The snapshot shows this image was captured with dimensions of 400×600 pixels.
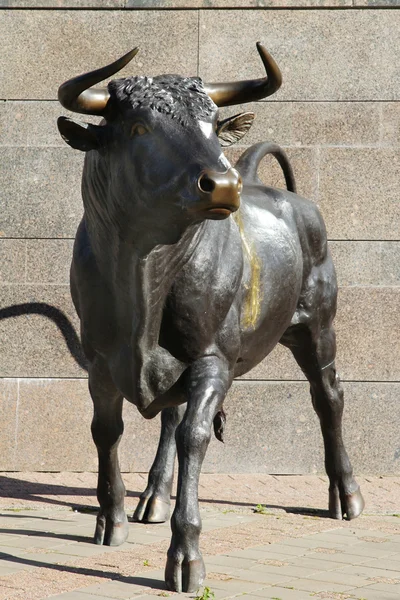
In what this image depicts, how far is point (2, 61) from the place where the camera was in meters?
8.41

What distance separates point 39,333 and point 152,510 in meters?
2.37

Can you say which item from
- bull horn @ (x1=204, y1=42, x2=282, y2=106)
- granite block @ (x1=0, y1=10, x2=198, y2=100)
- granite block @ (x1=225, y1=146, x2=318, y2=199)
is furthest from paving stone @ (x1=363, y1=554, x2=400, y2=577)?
granite block @ (x1=0, y1=10, x2=198, y2=100)

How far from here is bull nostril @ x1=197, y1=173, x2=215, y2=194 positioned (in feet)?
13.4

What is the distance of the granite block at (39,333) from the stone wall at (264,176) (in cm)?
1

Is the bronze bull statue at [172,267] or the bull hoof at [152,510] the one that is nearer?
the bronze bull statue at [172,267]

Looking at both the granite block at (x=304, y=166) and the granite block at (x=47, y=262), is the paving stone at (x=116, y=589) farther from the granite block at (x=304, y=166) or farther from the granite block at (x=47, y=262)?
the granite block at (x=304, y=166)

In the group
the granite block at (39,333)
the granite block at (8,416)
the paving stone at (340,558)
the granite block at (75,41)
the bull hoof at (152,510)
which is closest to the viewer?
the paving stone at (340,558)

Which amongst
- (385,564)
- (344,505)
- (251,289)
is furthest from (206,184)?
(344,505)

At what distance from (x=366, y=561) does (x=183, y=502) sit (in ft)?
3.93

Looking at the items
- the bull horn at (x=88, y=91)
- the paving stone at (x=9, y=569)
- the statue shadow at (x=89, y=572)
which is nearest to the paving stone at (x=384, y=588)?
the statue shadow at (x=89, y=572)

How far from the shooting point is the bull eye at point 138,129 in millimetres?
4414

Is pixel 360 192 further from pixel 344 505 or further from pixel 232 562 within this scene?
pixel 232 562

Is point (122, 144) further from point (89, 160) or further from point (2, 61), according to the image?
point (2, 61)

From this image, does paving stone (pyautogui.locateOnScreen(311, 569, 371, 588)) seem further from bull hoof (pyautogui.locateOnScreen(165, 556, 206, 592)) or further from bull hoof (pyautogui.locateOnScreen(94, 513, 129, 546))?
bull hoof (pyautogui.locateOnScreen(94, 513, 129, 546))
